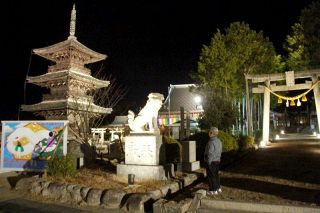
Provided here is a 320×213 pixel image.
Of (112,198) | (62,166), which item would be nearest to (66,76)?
(62,166)

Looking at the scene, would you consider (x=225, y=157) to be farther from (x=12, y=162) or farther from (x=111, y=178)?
(x=12, y=162)

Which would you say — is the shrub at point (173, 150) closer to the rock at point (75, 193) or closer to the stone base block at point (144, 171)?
the stone base block at point (144, 171)

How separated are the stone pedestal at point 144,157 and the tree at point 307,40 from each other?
63.3 feet

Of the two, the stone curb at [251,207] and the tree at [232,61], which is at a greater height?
the tree at [232,61]

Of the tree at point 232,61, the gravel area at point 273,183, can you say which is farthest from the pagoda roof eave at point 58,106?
the gravel area at point 273,183

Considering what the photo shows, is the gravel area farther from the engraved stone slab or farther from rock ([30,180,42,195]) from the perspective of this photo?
rock ([30,180,42,195])

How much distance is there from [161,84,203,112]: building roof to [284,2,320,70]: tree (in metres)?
16.0

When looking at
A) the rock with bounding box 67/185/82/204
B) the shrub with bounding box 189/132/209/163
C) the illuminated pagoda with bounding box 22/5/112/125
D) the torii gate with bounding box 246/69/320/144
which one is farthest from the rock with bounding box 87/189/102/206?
the illuminated pagoda with bounding box 22/5/112/125

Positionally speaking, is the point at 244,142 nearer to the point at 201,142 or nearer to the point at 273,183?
the point at 201,142

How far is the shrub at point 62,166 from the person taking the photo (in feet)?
28.7

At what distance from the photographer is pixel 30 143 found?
34.6 feet

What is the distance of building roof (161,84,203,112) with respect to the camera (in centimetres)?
4162

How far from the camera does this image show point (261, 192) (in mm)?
7191

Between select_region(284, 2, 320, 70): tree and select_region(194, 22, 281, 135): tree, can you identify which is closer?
select_region(284, 2, 320, 70): tree
